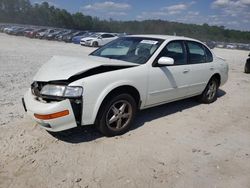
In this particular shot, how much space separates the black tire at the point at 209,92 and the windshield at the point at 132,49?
83.0 inches

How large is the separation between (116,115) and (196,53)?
2701 millimetres

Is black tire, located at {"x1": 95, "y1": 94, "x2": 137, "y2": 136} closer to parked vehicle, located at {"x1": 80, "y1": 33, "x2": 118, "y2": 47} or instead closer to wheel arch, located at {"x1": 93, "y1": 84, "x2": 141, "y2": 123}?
wheel arch, located at {"x1": 93, "y1": 84, "x2": 141, "y2": 123}

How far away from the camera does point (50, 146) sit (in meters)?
3.92

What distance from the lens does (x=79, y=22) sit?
81375 mm

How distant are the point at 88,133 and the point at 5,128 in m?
1.37

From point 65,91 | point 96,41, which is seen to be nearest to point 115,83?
point 65,91

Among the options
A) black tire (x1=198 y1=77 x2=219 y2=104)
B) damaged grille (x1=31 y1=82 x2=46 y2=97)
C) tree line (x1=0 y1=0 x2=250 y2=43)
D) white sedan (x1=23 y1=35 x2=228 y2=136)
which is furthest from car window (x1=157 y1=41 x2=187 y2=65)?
tree line (x1=0 y1=0 x2=250 y2=43)

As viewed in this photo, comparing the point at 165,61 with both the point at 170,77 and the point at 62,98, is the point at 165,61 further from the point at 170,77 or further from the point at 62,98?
the point at 62,98

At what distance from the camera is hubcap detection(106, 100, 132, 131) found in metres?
4.23

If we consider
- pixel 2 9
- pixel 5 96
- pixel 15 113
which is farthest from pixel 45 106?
pixel 2 9

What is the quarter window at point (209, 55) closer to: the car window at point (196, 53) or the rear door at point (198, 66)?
the rear door at point (198, 66)

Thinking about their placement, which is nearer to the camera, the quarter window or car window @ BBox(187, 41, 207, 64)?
car window @ BBox(187, 41, 207, 64)

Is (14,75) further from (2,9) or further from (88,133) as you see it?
(2,9)

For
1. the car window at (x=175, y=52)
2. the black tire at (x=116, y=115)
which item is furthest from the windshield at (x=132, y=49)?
the black tire at (x=116, y=115)
